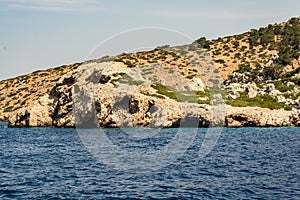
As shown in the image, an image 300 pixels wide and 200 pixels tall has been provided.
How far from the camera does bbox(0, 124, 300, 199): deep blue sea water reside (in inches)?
1003

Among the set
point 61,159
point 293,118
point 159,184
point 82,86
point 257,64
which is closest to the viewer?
point 159,184

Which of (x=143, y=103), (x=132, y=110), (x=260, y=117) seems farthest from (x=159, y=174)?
(x=260, y=117)

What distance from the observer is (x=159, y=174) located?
31375 millimetres

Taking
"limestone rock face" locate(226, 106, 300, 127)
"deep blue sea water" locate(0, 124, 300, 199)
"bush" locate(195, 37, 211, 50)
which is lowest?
"deep blue sea water" locate(0, 124, 300, 199)

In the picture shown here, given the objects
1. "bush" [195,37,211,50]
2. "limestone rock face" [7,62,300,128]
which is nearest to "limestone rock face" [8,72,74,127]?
"limestone rock face" [7,62,300,128]

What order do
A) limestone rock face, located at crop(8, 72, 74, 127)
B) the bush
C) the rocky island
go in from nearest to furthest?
the rocky island < limestone rock face, located at crop(8, 72, 74, 127) < the bush

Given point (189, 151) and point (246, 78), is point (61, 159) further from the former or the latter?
point (246, 78)

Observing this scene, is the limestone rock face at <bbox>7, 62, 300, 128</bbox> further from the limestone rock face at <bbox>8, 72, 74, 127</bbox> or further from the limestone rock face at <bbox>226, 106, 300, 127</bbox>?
the limestone rock face at <bbox>8, 72, 74, 127</bbox>

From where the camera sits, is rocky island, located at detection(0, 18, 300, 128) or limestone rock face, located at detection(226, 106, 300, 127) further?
rocky island, located at detection(0, 18, 300, 128)

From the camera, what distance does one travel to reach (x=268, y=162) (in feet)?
118

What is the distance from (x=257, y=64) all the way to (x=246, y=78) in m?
20.7

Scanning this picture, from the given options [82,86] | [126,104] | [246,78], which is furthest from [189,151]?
[246,78]

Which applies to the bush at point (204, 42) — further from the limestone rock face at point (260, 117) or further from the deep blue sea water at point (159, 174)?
the deep blue sea water at point (159, 174)

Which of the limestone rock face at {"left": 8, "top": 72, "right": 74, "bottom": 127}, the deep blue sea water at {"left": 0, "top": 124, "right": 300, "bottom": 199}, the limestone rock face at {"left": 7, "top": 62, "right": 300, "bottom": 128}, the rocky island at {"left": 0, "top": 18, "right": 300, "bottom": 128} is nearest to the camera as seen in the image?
the deep blue sea water at {"left": 0, "top": 124, "right": 300, "bottom": 199}
